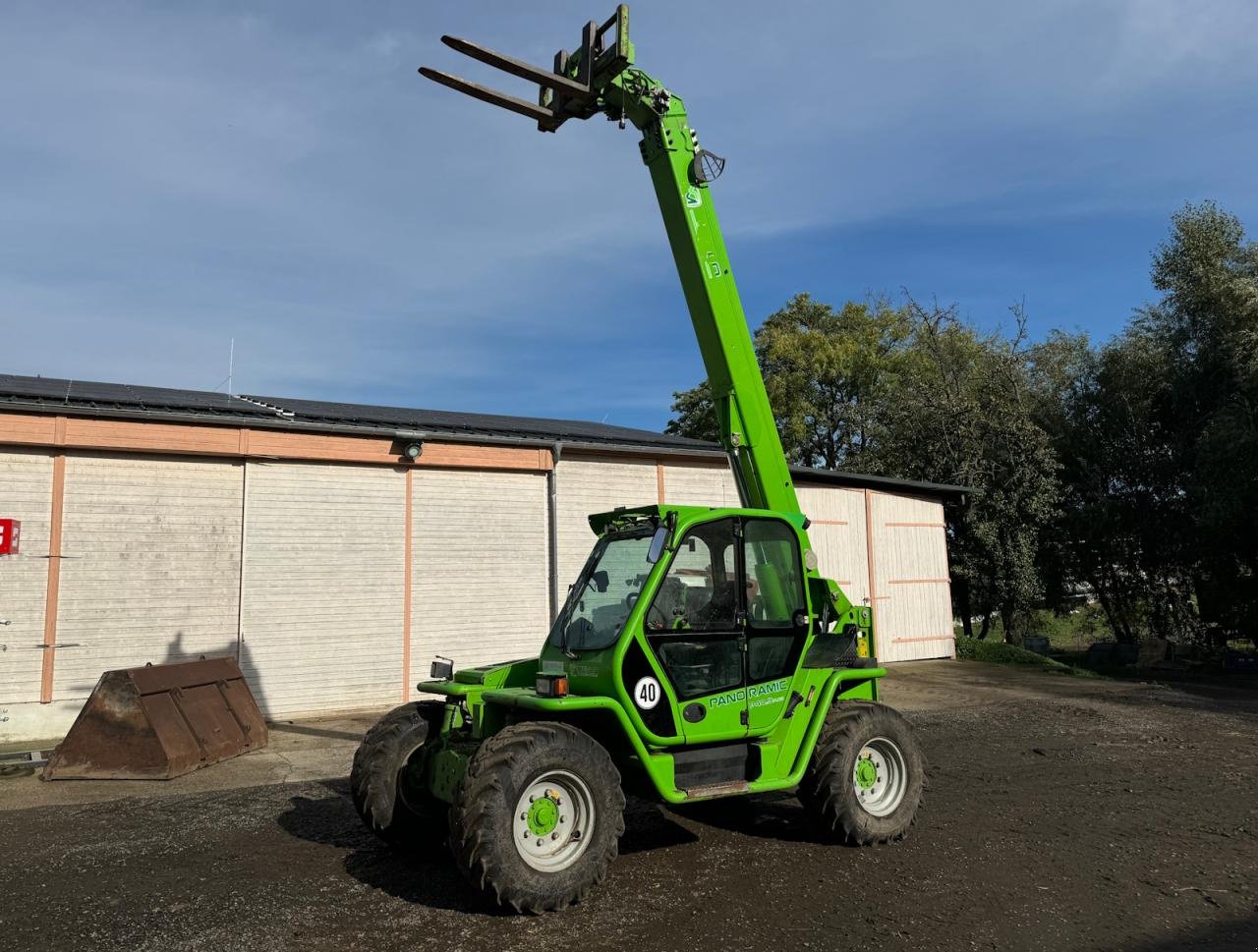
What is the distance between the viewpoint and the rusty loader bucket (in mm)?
8430

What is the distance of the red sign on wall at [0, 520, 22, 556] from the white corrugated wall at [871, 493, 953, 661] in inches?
572

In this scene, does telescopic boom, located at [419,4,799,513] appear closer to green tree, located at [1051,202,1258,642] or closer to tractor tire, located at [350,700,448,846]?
tractor tire, located at [350,700,448,846]

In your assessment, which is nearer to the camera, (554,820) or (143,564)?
(554,820)

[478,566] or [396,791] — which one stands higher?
[478,566]

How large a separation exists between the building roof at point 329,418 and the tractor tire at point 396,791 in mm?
7492

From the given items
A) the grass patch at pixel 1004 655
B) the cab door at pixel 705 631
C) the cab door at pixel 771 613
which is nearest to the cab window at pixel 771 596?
the cab door at pixel 771 613

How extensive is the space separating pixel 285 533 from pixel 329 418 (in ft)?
6.28

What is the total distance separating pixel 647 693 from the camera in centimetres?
546

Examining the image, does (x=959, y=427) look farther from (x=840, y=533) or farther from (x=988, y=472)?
(x=840, y=533)

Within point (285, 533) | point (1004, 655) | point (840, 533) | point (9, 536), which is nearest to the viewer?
point (9, 536)

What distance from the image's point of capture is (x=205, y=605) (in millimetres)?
11820

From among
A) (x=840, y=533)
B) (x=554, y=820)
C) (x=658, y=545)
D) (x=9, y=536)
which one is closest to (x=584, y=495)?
(x=840, y=533)

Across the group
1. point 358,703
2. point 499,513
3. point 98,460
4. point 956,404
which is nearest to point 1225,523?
point 956,404

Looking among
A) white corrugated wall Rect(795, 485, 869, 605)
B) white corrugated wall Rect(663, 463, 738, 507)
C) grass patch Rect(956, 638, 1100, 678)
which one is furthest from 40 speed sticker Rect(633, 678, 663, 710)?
grass patch Rect(956, 638, 1100, 678)
